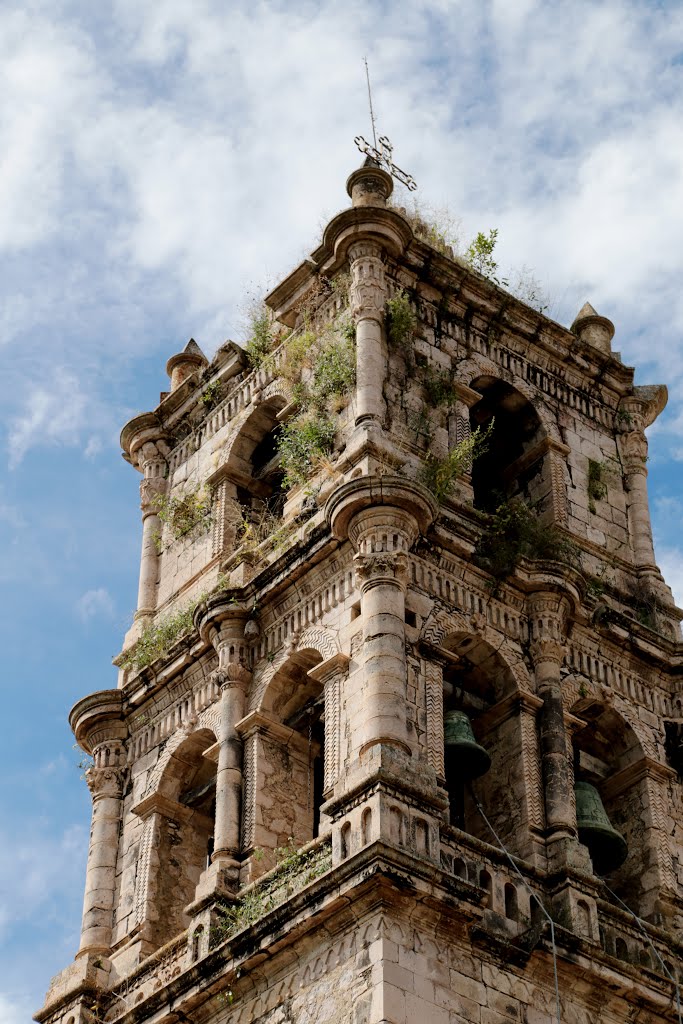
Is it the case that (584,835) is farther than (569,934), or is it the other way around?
(584,835)

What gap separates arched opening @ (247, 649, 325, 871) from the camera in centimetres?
2277

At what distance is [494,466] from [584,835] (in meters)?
6.05

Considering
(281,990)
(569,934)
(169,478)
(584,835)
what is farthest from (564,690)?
(169,478)

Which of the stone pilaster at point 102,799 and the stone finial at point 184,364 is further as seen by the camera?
the stone finial at point 184,364

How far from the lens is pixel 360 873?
19.5 meters

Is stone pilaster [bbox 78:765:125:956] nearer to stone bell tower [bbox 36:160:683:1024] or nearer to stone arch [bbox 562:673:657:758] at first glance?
stone bell tower [bbox 36:160:683:1024]

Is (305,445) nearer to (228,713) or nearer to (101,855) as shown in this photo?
(228,713)

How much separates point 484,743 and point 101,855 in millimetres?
4509

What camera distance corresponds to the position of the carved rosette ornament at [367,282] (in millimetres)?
25656

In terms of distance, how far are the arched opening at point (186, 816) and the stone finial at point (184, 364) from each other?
7.04 m

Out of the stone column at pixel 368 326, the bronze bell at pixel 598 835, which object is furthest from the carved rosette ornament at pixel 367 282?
the bronze bell at pixel 598 835

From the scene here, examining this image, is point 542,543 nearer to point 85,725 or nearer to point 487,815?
point 487,815

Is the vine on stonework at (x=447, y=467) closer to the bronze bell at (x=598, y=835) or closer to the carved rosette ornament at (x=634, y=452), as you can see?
the carved rosette ornament at (x=634, y=452)

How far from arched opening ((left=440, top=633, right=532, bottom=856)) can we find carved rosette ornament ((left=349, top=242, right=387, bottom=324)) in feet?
14.3
